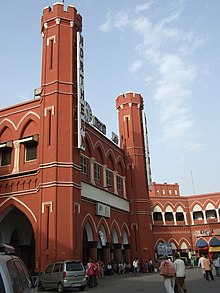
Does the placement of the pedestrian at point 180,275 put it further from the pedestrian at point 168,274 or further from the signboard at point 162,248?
the signboard at point 162,248

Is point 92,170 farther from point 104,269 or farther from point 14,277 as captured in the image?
point 14,277

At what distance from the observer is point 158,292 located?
15391 millimetres

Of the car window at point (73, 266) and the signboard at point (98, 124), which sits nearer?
the car window at point (73, 266)

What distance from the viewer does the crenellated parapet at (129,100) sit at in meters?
37.7

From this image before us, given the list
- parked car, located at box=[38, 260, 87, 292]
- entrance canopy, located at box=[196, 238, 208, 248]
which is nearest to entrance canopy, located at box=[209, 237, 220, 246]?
entrance canopy, located at box=[196, 238, 208, 248]

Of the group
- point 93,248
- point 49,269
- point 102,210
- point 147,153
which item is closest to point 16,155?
point 102,210

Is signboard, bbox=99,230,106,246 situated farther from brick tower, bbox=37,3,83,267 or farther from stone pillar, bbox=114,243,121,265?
brick tower, bbox=37,3,83,267

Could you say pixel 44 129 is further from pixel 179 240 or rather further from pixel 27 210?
pixel 179 240

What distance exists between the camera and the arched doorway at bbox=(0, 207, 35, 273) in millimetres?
25344

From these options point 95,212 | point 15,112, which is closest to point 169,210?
point 95,212

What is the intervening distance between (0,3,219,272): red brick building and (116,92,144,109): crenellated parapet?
4.95 m

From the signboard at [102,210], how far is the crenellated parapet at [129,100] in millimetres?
12956

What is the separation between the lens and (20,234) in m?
26.2

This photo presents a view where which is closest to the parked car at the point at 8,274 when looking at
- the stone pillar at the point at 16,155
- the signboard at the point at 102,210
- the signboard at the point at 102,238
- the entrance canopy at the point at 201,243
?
the stone pillar at the point at 16,155
